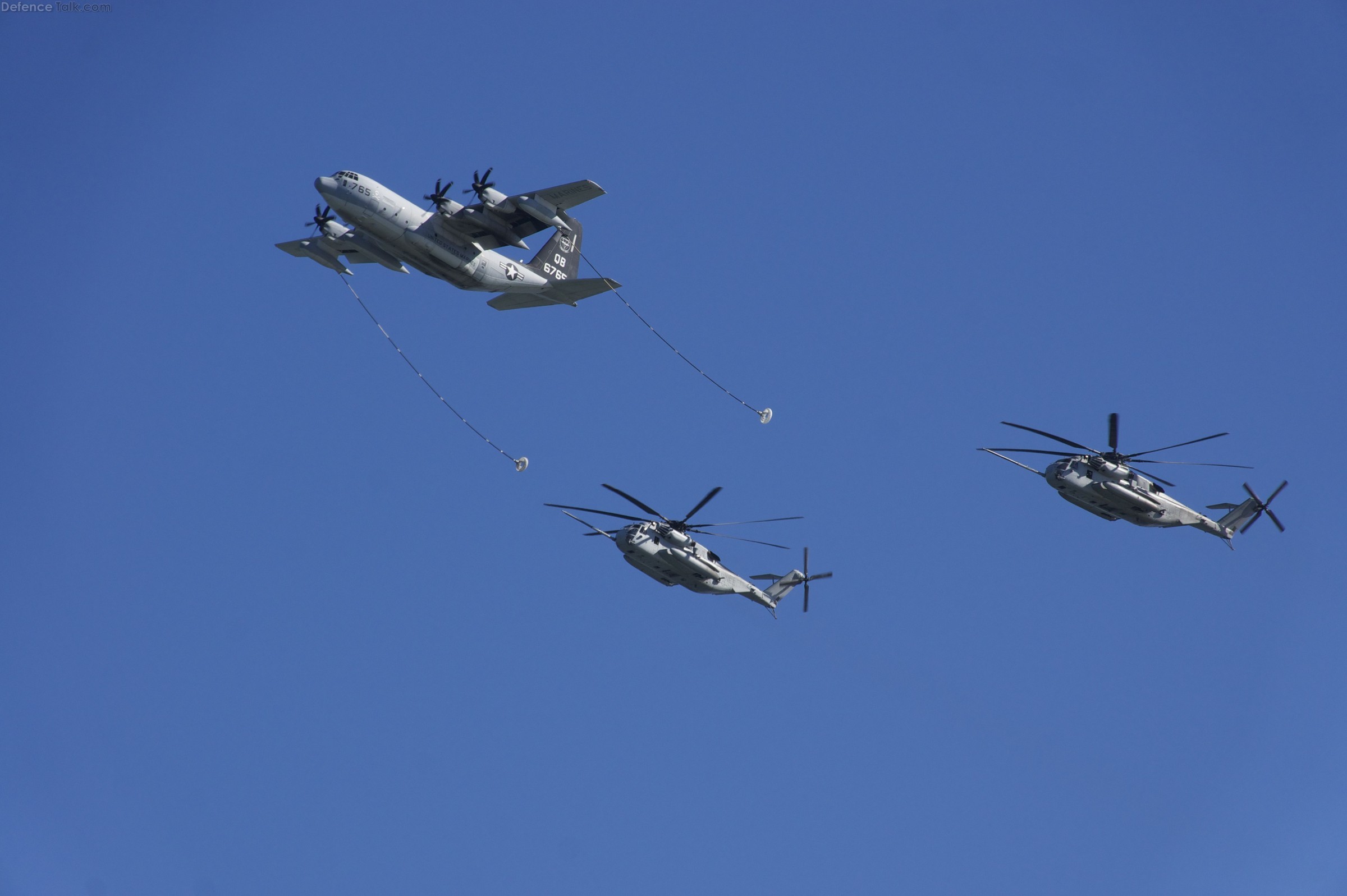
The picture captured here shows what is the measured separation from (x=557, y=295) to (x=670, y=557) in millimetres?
12324

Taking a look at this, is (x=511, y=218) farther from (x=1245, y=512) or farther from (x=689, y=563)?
(x=1245, y=512)

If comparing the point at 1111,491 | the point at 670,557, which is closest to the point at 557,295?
the point at 670,557

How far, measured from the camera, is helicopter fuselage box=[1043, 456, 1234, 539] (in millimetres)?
55969

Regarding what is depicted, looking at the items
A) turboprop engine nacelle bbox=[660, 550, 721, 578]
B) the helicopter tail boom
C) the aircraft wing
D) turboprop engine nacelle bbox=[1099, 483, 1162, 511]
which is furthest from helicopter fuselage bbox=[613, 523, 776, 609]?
turboprop engine nacelle bbox=[1099, 483, 1162, 511]

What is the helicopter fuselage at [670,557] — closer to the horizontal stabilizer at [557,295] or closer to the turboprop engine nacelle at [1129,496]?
the horizontal stabilizer at [557,295]

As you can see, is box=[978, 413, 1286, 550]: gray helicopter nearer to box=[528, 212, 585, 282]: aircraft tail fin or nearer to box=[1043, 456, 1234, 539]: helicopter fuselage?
box=[1043, 456, 1234, 539]: helicopter fuselage

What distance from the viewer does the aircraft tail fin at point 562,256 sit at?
61250mm

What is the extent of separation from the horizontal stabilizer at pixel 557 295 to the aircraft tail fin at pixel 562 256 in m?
1.61

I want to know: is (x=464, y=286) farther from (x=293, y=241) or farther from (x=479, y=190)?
(x=293, y=241)

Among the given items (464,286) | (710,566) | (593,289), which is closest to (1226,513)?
(710,566)

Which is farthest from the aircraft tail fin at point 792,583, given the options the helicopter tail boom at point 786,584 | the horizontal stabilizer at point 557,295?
the horizontal stabilizer at point 557,295

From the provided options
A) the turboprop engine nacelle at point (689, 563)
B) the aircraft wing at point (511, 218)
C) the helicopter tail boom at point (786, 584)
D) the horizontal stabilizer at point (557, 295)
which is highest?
the aircraft wing at point (511, 218)

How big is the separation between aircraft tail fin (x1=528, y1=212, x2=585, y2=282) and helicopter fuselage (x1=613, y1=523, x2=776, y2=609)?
42.9 ft

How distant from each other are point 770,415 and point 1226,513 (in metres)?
19.6
